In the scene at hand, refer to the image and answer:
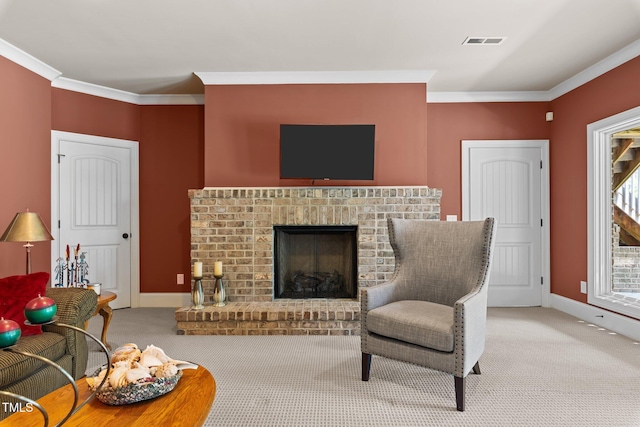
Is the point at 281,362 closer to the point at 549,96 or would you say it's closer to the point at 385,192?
the point at 385,192

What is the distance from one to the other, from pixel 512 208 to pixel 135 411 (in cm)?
446

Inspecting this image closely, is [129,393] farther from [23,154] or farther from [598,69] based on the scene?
[598,69]

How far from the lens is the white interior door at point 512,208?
15.3ft

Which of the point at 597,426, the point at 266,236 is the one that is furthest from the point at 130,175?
the point at 597,426

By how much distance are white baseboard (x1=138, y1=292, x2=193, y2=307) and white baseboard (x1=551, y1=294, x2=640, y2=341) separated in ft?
13.9

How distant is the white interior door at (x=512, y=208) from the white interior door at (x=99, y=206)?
401cm

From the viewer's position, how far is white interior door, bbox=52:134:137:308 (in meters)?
4.20

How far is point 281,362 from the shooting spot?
2.88 meters

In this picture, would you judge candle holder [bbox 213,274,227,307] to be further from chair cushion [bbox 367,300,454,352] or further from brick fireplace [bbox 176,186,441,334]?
chair cushion [bbox 367,300,454,352]

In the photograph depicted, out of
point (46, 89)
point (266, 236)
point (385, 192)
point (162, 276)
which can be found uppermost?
point (46, 89)

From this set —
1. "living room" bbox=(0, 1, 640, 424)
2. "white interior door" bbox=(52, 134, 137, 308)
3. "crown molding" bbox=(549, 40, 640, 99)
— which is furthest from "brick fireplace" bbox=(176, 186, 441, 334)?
"crown molding" bbox=(549, 40, 640, 99)

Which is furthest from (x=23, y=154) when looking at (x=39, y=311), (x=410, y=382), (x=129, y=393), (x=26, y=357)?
(x=410, y=382)

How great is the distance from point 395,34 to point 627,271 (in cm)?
347

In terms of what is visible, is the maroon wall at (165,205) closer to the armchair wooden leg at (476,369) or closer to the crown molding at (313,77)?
the crown molding at (313,77)
